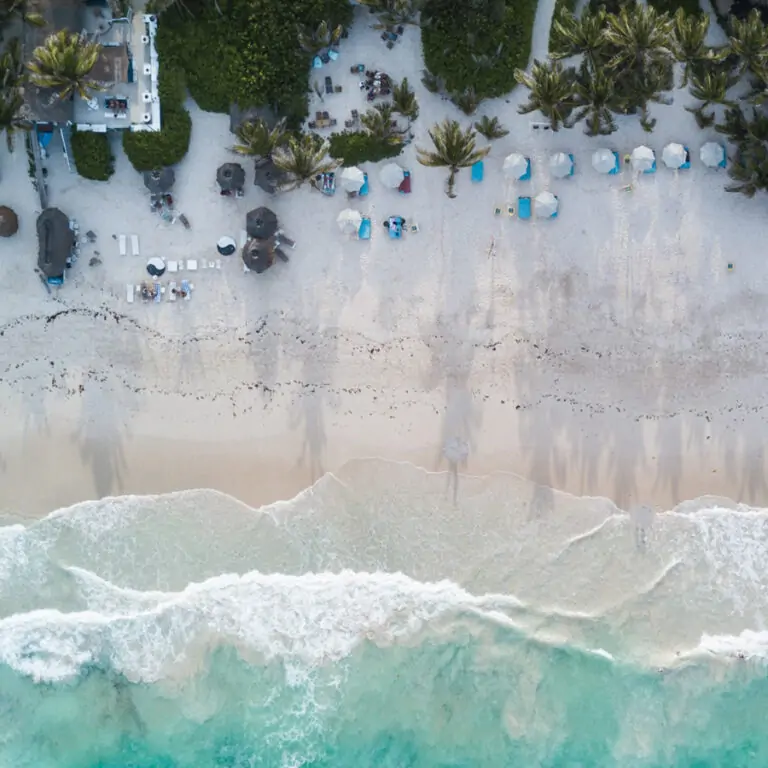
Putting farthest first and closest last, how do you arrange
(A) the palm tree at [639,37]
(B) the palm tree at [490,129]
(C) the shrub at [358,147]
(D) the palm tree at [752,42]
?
(C) the shrub at [358,147]
(B) the palm tree at [490,129]
(D) the palm tree at [752,42]
(A) the palm tree at [639,37]

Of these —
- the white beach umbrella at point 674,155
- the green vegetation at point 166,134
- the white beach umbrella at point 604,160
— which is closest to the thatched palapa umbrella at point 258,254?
the green vegetation at point 166,134

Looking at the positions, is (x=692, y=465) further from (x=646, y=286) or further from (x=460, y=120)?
(x=460, y=120)

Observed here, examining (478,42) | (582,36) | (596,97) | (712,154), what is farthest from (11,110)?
(712,154)

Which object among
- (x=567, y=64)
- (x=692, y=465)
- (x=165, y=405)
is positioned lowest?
(x=692, y=465)

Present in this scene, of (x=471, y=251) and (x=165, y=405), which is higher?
(x=471, y=251)

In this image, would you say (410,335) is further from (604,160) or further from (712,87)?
(712,87)

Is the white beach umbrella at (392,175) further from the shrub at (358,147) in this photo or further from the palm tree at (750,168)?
the palm tree at (750,168)

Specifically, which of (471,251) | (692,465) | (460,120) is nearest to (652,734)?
(692,465)
